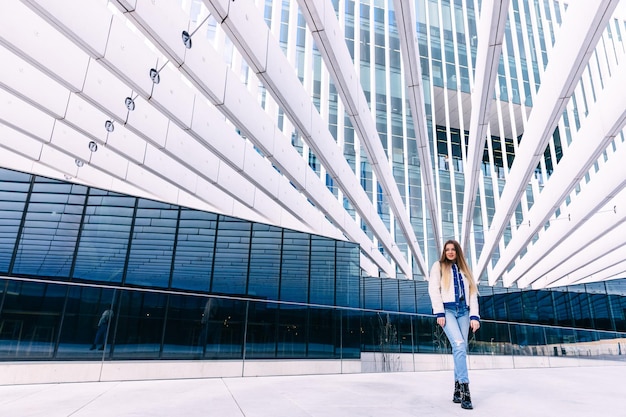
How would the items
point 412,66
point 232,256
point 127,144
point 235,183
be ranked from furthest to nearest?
1. point 232,256
2. point 235,183
3. point 127,144
4. point 412,66

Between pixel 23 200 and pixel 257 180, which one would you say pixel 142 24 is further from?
pixel 23 200

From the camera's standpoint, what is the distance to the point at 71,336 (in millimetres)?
6695

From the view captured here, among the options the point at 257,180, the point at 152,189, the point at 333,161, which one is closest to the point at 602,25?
the point at 333,161

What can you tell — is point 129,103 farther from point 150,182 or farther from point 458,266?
point 458,266

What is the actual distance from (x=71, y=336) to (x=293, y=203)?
274 inches

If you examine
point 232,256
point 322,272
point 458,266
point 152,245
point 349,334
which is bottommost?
point 349,334

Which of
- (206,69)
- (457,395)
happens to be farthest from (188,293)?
(457,395)

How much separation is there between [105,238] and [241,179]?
323 inches

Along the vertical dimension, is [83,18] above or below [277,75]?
below

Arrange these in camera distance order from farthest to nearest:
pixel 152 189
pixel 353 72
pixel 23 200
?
pixel 23 200
pixel 152 189
pixel 353 72

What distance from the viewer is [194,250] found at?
16578 millimetres

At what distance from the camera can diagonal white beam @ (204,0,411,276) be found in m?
5.29

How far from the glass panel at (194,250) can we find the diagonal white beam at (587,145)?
1214cm

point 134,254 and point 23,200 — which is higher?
point 23,200
